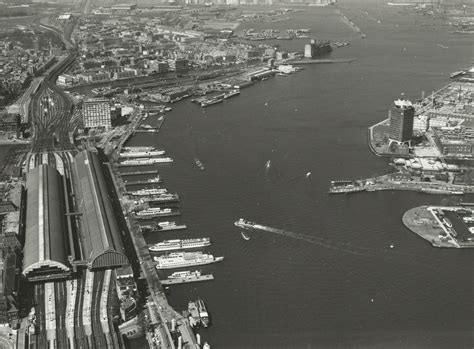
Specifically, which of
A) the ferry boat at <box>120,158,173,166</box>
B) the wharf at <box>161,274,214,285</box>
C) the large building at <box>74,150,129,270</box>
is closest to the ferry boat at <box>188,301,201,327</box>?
the wharf at <box>161,274,214,285</box>

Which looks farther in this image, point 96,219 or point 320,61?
point 320,61

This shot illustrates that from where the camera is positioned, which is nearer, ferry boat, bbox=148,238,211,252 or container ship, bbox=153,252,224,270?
container ship, bbox=153,252,224,270

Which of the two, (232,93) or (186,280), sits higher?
(186,280)

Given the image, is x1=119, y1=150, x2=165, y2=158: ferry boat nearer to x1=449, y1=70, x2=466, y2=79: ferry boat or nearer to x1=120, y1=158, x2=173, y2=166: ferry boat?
x1=120, y1=158, x2=173, y2=166: ferry boat

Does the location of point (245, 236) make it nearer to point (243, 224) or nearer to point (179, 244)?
point (243, 224)

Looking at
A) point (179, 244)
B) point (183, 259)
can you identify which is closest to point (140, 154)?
point (179, 244)

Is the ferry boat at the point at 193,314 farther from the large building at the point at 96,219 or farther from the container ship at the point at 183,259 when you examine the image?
the large building at the point at 96,219

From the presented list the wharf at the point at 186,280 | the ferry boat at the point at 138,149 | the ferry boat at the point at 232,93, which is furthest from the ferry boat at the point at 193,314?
the ferry boat at the point at 232,93
